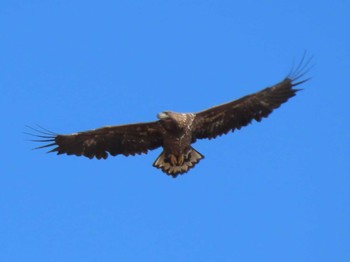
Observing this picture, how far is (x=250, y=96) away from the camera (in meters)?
37.5

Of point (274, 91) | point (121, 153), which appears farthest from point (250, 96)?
point (121, 153)

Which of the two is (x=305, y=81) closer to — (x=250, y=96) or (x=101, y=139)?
(x=250, y=96)

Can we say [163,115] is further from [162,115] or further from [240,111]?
[240,111]

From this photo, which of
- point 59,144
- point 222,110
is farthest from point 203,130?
point 59,144

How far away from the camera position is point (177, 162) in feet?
122

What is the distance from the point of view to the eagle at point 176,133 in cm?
3722

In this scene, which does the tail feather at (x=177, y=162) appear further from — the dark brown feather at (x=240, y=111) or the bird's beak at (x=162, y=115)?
the bird's beak at (x=162, y=115)

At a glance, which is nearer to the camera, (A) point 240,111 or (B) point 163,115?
(B) point 163,115

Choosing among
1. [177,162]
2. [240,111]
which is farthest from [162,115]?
[240,111]

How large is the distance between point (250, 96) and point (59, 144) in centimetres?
390

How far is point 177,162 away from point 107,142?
1.53 meters

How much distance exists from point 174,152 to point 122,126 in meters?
1.19

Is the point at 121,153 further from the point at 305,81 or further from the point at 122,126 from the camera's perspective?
the point at 305,81

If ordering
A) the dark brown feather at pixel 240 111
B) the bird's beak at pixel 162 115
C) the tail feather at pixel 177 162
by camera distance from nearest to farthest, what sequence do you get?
the bird's beak at pixel 162 115, the tail feather at pixel 177 162, the dark brown feather at pixel 240 111
